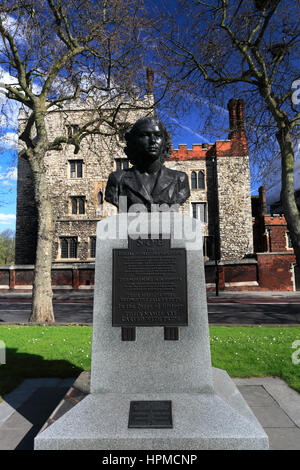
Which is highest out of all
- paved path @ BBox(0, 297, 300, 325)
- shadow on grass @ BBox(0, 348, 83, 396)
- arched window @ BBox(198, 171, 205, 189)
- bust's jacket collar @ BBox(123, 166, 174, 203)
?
arched window @ BBox(198, 171, 205, 189)

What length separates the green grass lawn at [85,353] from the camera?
17.1 ft

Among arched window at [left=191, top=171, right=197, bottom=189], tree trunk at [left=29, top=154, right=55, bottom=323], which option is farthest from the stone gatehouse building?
tree trunk at [left=29, top=154, right=55, bottom=323]

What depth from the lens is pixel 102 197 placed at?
96.5ft

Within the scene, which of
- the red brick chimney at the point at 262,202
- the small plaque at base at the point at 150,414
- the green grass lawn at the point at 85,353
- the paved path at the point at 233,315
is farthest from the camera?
the red brick chimney at the point at 262,202

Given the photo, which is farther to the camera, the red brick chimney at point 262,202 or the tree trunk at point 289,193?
the red brick chimney at point 262,202

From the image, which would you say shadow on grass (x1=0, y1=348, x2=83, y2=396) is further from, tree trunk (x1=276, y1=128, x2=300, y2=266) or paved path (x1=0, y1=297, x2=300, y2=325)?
tree trunk (x1=276, y1=128, x2=300, y2=266)

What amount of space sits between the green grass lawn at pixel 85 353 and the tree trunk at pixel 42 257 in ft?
5.65

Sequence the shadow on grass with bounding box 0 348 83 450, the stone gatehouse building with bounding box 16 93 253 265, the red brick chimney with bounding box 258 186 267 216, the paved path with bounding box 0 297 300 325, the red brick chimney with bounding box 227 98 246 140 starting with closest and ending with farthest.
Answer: the shadow on grass with bounding box 0 348 83 450 < the paved path with bounding box 0 297 300 325 < the red brick chimney with bounding box 227 98 246 140 < the stone gatehouse building with bounding box 16 93 253 265 < the red brick chimney with bounding box 258 186 267 216

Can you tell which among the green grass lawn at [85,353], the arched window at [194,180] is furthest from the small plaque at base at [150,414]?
the arched window at [194,180]

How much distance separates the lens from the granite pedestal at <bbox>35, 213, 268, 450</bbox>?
2484 mm

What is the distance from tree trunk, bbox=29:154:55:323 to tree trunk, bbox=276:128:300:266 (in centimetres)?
760

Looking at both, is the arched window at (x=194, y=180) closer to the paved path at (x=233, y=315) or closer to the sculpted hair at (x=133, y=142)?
the paved path at (x=233, y=315)

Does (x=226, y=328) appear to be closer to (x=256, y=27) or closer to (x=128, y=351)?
(x=128, y=351)

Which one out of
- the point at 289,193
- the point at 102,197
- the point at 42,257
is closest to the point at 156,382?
the point at 42,257
